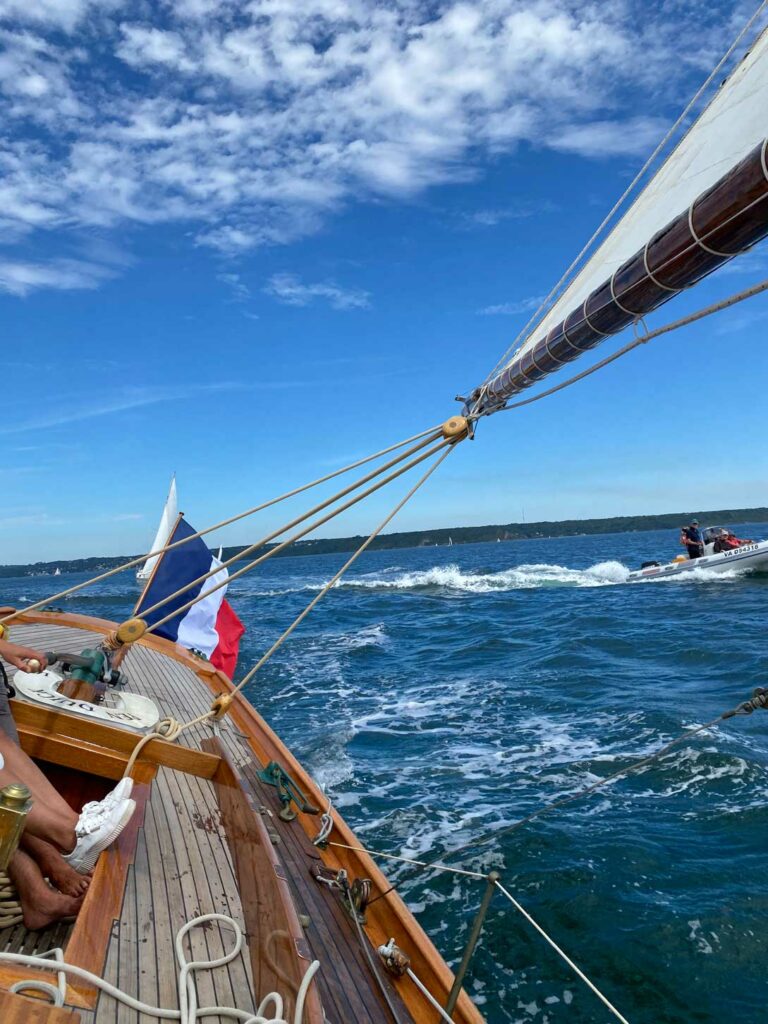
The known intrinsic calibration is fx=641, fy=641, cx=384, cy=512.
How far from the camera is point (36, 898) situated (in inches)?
106

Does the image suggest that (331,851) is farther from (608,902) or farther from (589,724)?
(589,724)

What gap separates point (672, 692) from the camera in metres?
10.7

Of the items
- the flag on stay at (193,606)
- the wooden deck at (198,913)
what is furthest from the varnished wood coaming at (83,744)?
the flag on stay at (193,606)

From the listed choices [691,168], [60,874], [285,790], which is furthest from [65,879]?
[691,168]

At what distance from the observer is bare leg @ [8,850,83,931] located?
2686 millimetres

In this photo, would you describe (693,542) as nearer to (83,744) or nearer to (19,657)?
(19,657)

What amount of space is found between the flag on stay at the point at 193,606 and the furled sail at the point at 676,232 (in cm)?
639

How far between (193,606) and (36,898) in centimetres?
698

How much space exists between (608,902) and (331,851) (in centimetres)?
260

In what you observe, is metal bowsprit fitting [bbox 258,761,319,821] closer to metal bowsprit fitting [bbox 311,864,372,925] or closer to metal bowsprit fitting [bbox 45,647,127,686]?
metal bowsprit fitting [bbox 311,864,372,925]

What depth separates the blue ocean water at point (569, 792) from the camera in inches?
175

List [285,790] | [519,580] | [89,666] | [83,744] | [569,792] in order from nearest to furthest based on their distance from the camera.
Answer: [83,744] < [285,790] < [89,666] < [569,792] < [519,580]

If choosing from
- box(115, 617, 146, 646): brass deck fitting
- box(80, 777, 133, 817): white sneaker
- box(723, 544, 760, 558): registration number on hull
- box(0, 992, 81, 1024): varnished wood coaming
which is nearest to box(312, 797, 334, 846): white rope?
box(80, 777, 133, 817): white sneaker

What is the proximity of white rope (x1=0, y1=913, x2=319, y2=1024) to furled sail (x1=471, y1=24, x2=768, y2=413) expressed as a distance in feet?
10.0
